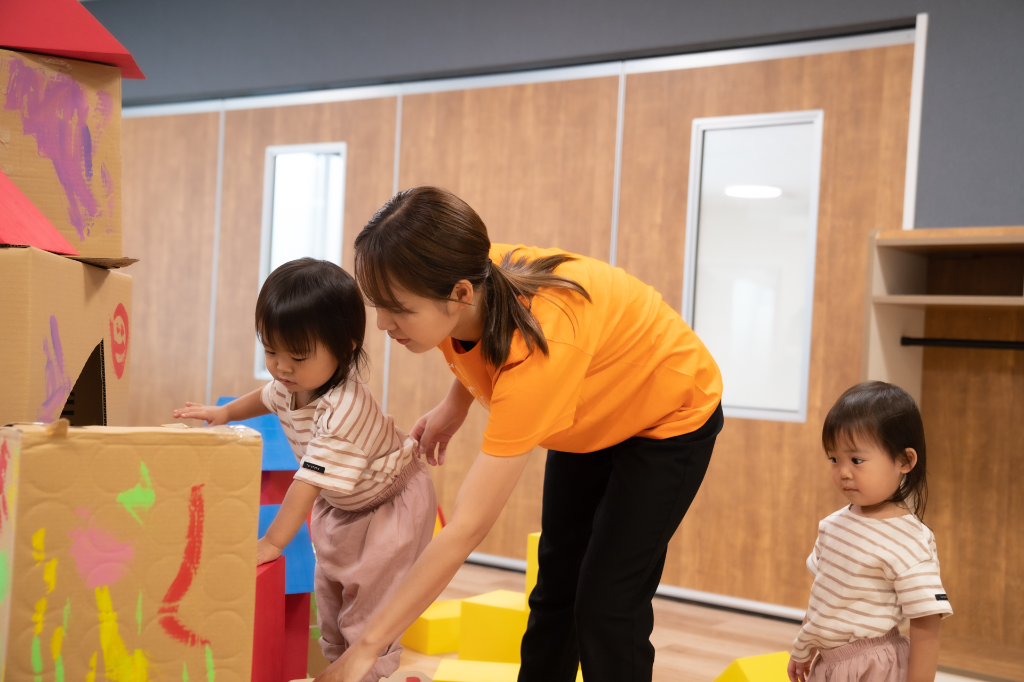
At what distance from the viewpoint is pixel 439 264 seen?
100 centimetres

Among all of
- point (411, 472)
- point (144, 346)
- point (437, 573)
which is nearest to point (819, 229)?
point (411, 472)

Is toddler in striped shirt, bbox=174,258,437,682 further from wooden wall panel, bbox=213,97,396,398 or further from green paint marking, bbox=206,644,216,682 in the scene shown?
wooden wall panel, bbox=213,97,396,398

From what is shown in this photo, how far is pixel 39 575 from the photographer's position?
0.78 metres

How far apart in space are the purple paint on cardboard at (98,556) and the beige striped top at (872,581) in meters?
1.03

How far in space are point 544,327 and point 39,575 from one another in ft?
1.96

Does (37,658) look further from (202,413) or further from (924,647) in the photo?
(924,647)

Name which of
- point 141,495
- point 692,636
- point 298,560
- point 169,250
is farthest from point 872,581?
point 169,250

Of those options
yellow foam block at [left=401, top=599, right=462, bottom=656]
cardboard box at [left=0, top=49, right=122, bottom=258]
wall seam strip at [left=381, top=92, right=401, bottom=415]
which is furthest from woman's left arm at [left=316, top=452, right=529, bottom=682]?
wall seam strip at [left=381, top=92, right=401, bottom=415]

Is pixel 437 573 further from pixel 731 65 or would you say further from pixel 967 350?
pixel 731 65

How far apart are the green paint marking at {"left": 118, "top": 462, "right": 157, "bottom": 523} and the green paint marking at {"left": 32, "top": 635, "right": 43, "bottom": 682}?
134 millimetres

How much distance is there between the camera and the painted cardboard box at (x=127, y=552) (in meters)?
0.77

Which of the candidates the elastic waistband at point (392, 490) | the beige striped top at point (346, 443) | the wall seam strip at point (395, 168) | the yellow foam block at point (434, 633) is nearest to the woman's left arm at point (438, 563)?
the beige striped top at point (346, 443)

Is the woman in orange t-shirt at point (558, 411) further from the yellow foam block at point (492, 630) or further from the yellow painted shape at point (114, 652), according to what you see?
the yellow foam block at point (492, 630)

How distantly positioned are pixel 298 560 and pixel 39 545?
2.44ft
